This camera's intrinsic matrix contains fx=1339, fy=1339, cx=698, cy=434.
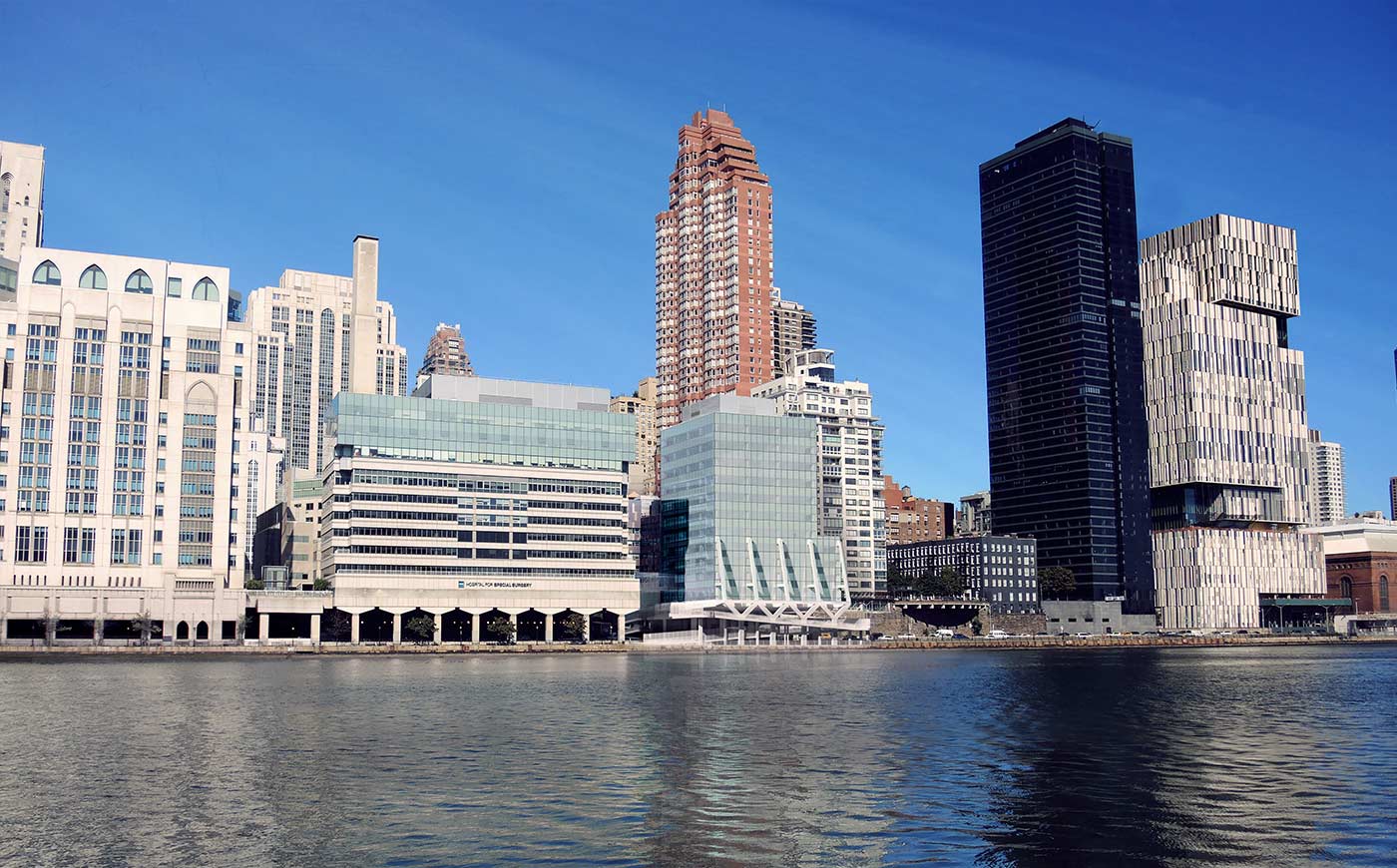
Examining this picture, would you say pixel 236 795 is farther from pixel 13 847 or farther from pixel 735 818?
pixel 735 818

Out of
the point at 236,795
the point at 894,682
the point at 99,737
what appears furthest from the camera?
the point at 894,682

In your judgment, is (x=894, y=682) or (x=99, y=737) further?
(x=894, y=682)

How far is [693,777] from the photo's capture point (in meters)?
62.1

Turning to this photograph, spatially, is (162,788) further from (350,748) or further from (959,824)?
(959,824)

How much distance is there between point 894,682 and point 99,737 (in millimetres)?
83262

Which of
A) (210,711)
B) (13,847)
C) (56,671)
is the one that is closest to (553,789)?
(13,847)

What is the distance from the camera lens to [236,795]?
2235 inches

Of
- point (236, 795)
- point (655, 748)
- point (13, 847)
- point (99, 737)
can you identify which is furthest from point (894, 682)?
point (13, 847)

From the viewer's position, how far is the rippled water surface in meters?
45.7

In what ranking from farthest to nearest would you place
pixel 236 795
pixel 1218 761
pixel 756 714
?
pixel 756 714 < pixel 1218 761 < pixel 236 795

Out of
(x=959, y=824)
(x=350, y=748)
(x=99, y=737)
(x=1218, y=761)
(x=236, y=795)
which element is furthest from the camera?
(x=99, y=737)

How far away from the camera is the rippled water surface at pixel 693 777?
45656 millimetres

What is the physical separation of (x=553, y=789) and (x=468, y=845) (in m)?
12.7

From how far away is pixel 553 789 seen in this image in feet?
192
